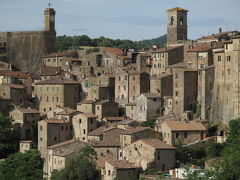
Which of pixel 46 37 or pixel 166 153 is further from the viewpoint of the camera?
pixel 46 37

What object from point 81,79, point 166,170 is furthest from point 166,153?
point 81,79

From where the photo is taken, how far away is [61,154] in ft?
213

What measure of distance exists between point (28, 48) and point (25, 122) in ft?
76.1

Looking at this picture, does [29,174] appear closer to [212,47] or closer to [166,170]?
[166,170]

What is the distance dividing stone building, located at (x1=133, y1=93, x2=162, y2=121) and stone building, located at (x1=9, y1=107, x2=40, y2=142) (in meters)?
10.4


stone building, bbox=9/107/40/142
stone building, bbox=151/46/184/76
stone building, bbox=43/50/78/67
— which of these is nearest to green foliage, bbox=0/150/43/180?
stone building, bbox=9/107/40/142

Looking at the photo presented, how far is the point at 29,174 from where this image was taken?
69125 millimetres

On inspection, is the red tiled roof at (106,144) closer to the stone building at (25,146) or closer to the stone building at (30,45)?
the stone building at (25,146)

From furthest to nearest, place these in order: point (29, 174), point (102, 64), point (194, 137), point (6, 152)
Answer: point (102, 64) < point (6, 152) < point (29, 174) < point (194, 137)

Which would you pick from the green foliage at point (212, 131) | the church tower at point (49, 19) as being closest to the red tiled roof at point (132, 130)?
the green foliage at point (212, 131)

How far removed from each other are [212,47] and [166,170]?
17.0 m

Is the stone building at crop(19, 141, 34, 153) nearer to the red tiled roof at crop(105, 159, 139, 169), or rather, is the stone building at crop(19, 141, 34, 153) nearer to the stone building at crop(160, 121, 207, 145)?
the red tiled roof at crop(105, 159, 139, 169)

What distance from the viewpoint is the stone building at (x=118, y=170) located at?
5859 centimetres

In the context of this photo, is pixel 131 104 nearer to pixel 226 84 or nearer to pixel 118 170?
pixel 226 84
